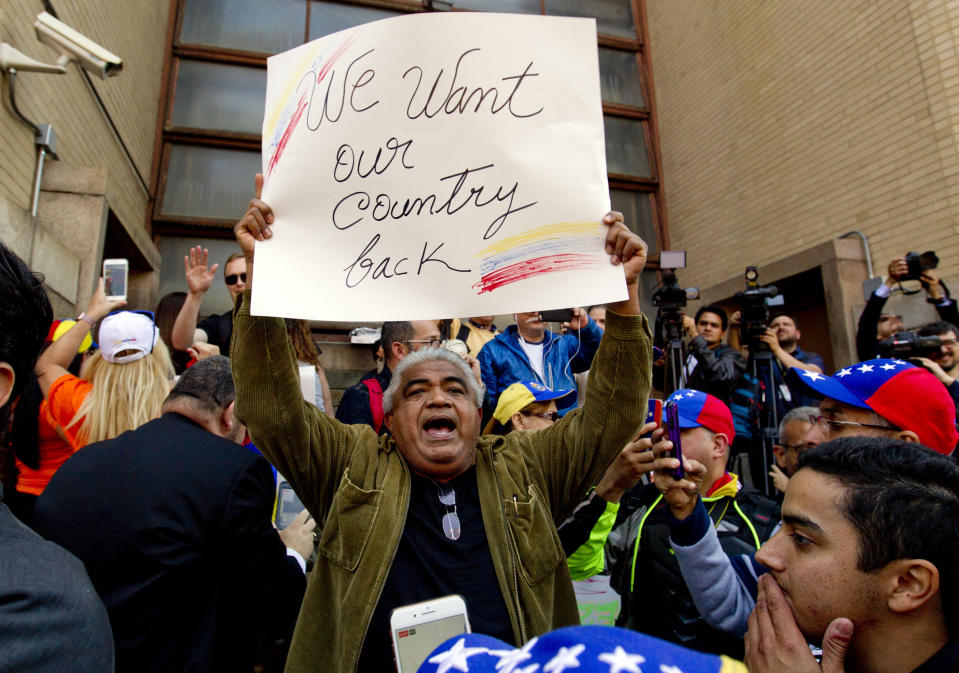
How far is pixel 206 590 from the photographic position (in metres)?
1.81

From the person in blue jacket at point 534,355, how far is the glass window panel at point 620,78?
7694 mm

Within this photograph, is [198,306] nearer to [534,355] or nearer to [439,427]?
[534,355]

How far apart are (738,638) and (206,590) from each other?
61.2 inches

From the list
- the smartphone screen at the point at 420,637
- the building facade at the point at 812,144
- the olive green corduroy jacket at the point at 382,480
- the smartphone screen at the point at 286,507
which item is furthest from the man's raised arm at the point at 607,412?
the building facade at the point at 812,144

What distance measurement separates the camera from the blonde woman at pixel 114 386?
2402 millimetres

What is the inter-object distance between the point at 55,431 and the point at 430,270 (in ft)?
6.04

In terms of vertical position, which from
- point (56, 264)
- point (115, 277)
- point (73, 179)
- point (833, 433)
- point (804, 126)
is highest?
point (804, 126)

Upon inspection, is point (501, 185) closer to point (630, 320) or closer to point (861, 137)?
point (630, 320)

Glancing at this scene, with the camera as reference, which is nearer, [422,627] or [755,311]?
[422,627]

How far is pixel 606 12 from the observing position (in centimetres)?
1105

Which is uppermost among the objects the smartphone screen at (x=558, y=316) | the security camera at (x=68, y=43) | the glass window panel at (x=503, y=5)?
the glass window panel at (x=503, y=5)

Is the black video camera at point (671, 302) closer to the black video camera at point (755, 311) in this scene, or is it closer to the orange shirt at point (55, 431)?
the black video camera at point (755, 311)

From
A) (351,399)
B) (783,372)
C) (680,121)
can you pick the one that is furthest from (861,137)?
(351,399)

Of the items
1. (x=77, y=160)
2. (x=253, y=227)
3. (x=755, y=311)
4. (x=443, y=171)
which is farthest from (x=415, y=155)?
(x=77, y=160)
